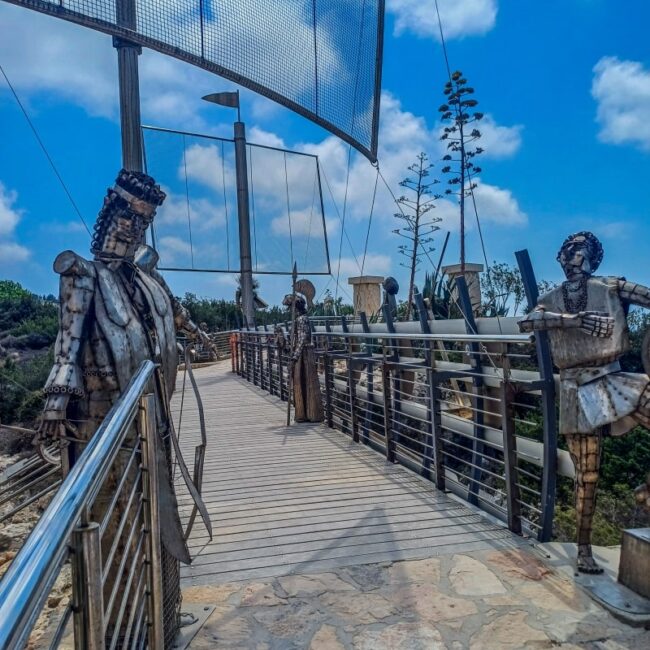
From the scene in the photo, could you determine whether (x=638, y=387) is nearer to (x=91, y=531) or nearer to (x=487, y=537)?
(x=487, y=537)

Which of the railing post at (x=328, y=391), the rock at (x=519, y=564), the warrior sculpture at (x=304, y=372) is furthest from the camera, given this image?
the warrior sculpture at (x=304, y=372)

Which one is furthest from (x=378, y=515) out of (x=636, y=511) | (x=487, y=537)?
(x=636, y=511)

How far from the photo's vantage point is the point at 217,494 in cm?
440

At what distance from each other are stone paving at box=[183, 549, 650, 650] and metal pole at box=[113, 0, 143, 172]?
2.94 meters

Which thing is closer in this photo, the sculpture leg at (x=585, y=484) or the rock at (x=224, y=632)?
the rock at (x=224, y=632)

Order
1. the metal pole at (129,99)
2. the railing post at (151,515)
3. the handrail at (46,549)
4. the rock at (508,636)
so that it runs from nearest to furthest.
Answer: the handrail at (46,549), the railing post at (151,515), the rock at (508,636), the metal pole at (129,99)

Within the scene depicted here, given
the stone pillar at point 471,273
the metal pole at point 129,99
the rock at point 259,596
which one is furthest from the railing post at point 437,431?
the stone pillar at point 471,273

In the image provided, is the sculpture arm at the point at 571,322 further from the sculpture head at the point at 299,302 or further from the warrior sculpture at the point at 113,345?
the sculpture head at the point at 299,302

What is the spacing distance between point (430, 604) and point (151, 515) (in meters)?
1.37

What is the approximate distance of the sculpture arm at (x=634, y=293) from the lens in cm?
252

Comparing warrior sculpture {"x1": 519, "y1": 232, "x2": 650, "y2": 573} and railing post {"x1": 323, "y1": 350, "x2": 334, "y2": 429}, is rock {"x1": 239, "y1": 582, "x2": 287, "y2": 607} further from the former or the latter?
railing post {"x1": 323, "y1": 350, "x2": 334, "y2": 429}

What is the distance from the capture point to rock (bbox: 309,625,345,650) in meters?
2.24

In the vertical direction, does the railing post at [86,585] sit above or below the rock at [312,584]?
above

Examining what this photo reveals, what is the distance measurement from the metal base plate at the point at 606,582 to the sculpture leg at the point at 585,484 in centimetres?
6
